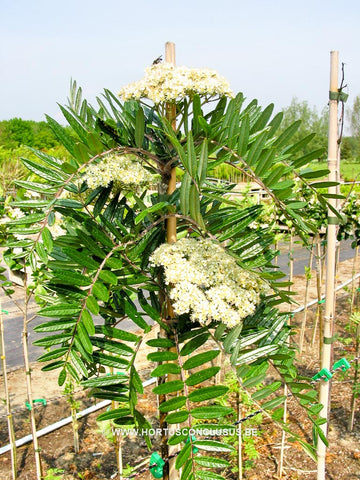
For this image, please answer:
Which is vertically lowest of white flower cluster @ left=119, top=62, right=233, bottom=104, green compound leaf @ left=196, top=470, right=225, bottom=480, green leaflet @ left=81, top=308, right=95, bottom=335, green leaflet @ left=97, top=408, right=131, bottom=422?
green compound leaf @ left=196, top=470, right=225, bottom=480

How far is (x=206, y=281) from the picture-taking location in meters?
0.83

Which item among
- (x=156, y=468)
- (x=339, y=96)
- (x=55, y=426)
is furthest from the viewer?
(x=55, y=426)

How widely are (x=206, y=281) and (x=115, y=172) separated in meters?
0.28

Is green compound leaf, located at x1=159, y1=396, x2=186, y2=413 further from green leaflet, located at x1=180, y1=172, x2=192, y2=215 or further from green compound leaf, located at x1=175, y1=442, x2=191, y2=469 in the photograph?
green leaflet, located at x1=180, y1=172, x2=192, y2=215

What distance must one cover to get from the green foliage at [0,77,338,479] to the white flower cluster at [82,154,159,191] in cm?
2

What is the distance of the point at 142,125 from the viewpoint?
83 cm

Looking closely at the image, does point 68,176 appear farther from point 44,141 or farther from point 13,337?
point 44,141

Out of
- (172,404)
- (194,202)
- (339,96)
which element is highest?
(339,96)

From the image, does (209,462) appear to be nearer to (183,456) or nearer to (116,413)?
(183,456)

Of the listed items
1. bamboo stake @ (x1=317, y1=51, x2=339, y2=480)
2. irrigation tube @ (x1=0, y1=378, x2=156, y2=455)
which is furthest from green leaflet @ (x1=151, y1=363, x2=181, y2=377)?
irrigation tube @ (x1=0, y1=378, x2=156, y2=455)

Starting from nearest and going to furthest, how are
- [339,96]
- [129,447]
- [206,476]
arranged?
[206,476] < [339,96] < [129,447]

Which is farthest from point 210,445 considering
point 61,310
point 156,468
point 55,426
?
point 55,426

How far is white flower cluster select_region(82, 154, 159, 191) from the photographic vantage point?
2.79 feet

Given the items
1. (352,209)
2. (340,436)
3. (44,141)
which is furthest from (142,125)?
(44,141)
